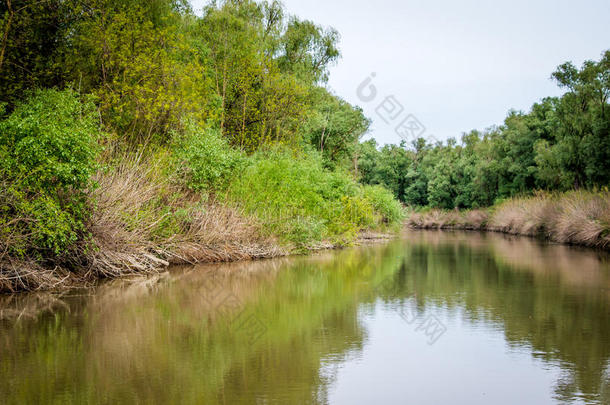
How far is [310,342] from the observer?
742 cm

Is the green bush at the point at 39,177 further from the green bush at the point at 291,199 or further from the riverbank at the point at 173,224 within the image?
the green bush at the point at 291,199

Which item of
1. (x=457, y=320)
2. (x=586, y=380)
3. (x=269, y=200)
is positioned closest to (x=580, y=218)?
(x=269, y=200)

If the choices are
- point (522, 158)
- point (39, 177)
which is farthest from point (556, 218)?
point (39, 177)

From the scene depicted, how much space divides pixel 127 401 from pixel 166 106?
1498 cm

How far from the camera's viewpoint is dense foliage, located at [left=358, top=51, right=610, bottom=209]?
3725cm

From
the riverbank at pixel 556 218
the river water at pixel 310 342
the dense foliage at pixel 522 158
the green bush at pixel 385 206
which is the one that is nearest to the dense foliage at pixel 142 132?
the river water at pixel 310 342

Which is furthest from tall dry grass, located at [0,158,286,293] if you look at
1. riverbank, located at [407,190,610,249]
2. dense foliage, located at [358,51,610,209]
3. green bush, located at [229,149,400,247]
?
dense foliage, located at [358,51,610,209]

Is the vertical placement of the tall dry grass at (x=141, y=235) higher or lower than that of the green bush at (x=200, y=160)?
lower

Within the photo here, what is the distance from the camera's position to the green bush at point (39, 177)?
1066cm

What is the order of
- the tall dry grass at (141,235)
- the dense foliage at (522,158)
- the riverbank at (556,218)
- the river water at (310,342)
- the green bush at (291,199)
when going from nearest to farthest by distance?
the river water at (310,342)
the tall dry grass at (141,235)
the green bush at (291,199)
the riverbank at (556,218)
the dense foliage at (522,158)

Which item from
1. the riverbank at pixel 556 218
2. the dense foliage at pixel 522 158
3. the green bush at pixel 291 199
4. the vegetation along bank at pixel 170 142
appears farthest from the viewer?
the dense foliage at pixel 522 158

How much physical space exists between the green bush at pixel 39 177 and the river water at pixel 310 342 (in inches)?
50.7

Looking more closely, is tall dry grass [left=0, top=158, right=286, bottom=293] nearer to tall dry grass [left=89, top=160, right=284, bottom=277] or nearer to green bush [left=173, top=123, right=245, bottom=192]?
tall dry grass [left=89, top=160, right=284, bottom=277]

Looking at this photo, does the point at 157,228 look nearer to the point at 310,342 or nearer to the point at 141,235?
the point at 141,235
